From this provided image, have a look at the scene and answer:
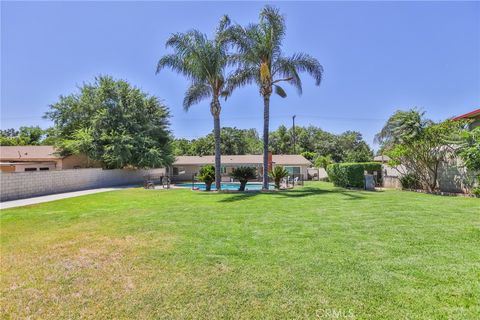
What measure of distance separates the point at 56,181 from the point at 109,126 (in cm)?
853

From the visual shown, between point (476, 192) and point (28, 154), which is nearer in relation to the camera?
point (476, 192)

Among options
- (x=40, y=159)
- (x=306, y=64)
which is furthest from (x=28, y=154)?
(x=306, y=64)

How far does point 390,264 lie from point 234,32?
15.3 metres

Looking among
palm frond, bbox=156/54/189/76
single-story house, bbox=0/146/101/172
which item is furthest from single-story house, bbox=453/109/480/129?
single-story house, bbox=0/146/101/172

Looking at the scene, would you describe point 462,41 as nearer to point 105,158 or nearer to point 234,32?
point 234,32

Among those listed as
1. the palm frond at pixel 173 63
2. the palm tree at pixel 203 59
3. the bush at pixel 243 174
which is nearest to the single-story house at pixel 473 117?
the bush at pixel 243 174

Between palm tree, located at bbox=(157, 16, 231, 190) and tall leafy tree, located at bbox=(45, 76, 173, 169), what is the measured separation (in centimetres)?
1057

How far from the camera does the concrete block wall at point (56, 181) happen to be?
14474mm

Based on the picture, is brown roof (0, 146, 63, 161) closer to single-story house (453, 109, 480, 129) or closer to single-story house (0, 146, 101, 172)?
single-story house (0, 146, 101, 172)

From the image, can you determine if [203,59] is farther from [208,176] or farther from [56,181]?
[56,181]

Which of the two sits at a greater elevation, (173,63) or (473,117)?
(173,63)

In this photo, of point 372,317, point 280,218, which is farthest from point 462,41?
point 372,317

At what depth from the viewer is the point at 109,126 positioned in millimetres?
25516

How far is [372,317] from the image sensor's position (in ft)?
9.27
